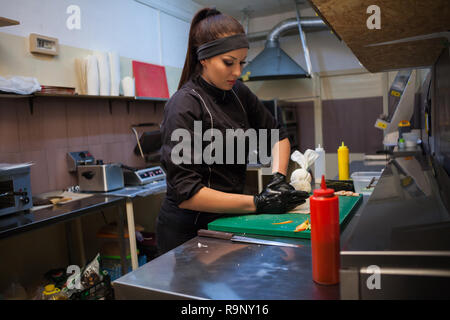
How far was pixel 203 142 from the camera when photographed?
1353mm

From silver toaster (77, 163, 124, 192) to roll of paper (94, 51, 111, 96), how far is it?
69cm

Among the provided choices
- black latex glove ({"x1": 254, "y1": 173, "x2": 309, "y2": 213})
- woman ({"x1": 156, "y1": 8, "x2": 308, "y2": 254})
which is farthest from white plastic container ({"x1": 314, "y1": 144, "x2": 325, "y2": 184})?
black latex glove ({"x1": 254, "y1": 173, "x2": 309, "y2": 213})

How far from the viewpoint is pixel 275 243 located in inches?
40.2

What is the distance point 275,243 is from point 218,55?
2.41ft

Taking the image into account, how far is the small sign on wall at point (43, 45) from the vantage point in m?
2.72

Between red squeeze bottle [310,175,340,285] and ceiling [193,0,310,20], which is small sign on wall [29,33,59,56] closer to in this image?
ceiling [193,0,310,20]

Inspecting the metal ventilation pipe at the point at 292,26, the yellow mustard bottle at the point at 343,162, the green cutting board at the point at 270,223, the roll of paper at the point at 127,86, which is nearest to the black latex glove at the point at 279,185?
the green cutting board at the point at 270,223

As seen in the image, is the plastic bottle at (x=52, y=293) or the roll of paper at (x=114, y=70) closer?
the plastic bottle at (x=52, y=293)

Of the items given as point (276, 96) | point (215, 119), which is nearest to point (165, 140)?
point (215, 119)

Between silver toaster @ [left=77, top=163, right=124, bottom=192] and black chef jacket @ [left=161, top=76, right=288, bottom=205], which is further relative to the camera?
silver toaster @ [left=77, top=163, right=124, bottom=192]

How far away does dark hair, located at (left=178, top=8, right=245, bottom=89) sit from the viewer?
53.6 inches

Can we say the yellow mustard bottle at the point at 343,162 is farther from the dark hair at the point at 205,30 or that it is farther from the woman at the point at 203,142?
the dark hair at the point at 205,30

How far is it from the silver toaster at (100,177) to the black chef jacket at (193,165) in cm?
147

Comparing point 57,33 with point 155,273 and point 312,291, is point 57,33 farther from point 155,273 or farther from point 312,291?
point 312,291
